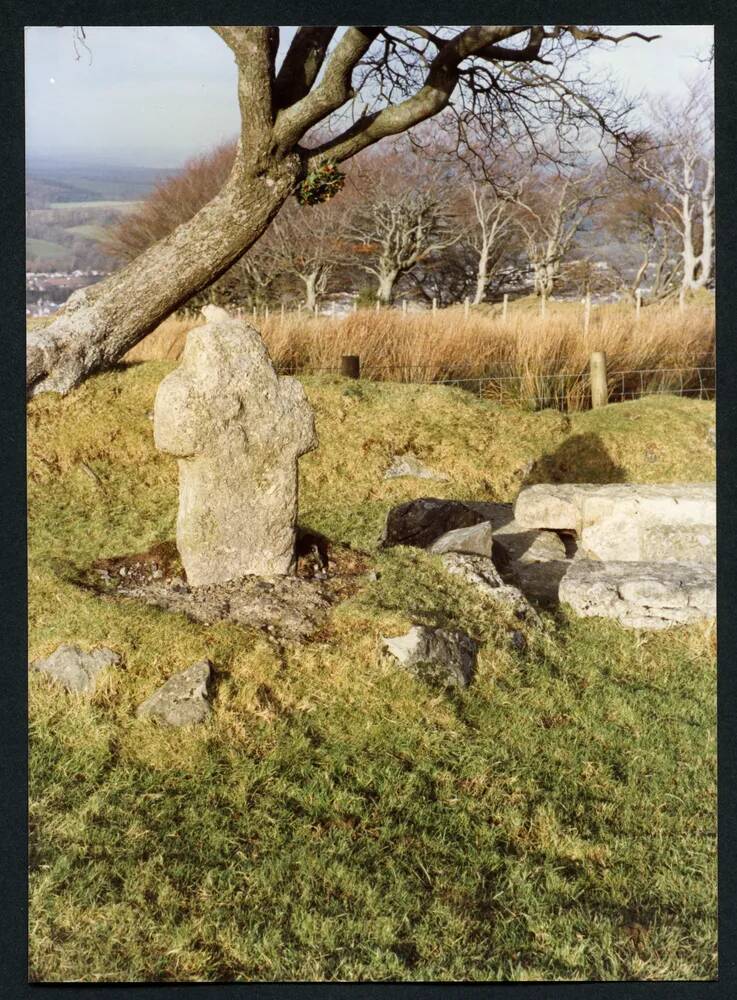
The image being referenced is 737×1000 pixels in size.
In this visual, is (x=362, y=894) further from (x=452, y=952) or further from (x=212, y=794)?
(x=212, y=794)

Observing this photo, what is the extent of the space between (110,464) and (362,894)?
4684mm

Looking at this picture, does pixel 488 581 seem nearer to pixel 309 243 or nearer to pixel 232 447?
pixel 232 447

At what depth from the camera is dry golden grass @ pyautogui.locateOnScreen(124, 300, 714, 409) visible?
10.3m

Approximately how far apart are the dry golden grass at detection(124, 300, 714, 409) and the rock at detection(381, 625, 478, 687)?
6.26 metres

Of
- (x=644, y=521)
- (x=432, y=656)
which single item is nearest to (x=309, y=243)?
(x=644, y=521)

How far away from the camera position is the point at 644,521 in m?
6.21

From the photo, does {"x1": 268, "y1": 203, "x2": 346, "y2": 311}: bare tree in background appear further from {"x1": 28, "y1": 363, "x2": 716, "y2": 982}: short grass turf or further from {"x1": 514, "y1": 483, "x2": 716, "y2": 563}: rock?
{"x1": 28, "y1": 363, "x2": 716, "y2": 982}: short grass turf

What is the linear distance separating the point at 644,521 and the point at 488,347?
4.94m

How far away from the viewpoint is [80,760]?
367 centimetres

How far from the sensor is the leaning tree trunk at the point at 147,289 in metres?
6.86

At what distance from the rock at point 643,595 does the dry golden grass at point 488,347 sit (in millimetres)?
5150

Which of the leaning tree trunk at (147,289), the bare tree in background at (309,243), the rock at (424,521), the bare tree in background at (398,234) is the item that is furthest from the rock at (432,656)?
the bare tree in background at (309,243)

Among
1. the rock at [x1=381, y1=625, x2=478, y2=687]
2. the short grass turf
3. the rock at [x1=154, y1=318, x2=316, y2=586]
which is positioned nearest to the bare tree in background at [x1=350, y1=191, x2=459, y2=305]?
the rock at [x1=154, y1=318, x2=316, y2=586]

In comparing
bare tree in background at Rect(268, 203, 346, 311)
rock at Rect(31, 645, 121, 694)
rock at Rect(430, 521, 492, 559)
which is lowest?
rock at Rect(31, 645, 121, 694)
